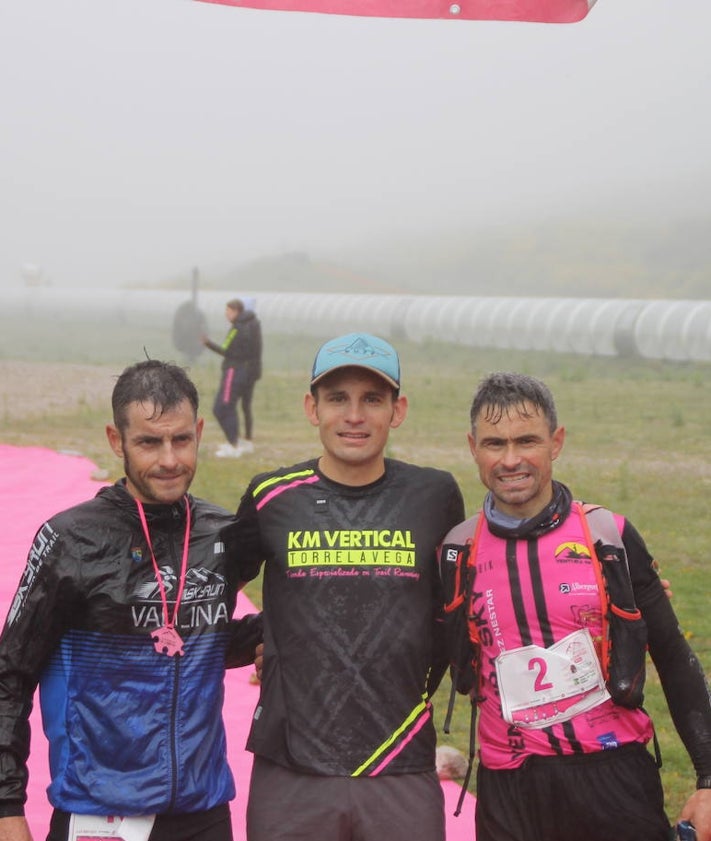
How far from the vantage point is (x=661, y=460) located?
1260cm

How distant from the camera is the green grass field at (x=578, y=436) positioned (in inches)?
301

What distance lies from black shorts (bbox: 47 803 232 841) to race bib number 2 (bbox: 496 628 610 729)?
689 mm

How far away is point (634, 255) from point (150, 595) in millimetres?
62699

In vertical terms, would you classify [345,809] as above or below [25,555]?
below

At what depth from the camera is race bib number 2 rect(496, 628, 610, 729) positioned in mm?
2482

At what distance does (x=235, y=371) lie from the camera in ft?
41.2

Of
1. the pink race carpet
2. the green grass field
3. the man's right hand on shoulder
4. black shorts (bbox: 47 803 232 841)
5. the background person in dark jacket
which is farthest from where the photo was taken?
the background person in dark jacket

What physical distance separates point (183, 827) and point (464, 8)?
2376 millimetres

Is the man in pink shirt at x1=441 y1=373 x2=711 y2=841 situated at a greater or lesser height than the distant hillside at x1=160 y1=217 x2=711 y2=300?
lesser

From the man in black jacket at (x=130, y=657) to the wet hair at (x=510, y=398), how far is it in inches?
27.9

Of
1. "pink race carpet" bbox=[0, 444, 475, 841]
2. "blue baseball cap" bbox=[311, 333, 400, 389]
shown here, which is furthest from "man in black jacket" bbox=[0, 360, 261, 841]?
"pink race carpet" bbox=[0, 444, 475, 841]

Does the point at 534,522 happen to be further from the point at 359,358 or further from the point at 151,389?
the point at 151,389

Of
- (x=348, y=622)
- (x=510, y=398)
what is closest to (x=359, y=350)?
(x=510, y=398)

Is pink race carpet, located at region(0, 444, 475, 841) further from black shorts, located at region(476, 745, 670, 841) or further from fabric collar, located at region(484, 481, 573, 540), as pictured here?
fabric collar, located at region(484, 481, 573, 540)
